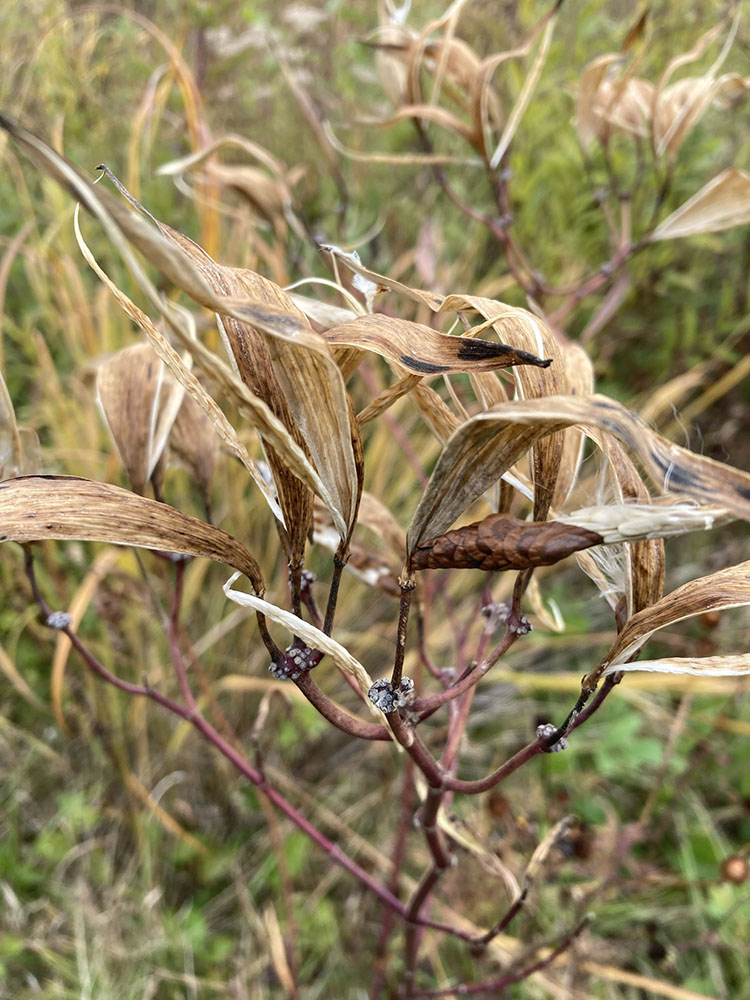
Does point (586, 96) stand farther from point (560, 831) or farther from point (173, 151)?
point (173, 151)

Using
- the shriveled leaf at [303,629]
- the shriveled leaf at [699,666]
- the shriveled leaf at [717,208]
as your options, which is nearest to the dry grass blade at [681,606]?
the shriveled leaf at [699,666]

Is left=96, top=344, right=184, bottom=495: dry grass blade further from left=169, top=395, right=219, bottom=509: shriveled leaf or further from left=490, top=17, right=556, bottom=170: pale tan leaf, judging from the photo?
left=490, top=17, right=556, bottom=170: pale tan leaf

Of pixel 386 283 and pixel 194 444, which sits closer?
pixel 386 283

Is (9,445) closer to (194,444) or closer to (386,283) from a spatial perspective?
(194,444)

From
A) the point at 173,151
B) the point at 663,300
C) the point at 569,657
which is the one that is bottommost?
the point at 569,657

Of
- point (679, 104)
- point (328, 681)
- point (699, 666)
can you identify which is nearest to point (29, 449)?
point (699, 666)

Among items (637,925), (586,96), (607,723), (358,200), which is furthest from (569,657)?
(358,200)

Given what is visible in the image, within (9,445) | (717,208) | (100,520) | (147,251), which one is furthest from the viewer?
(717,208)
